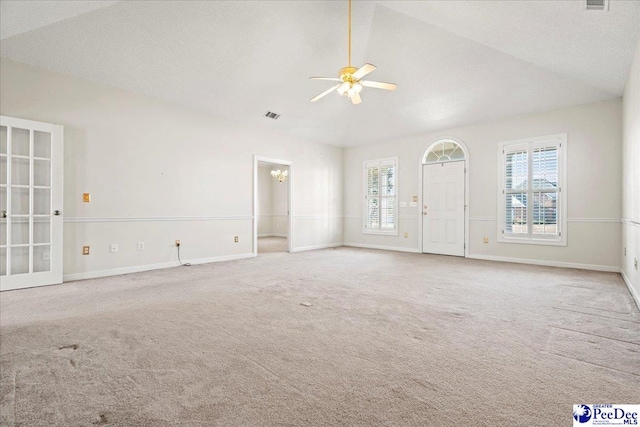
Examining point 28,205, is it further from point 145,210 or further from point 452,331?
point 452,331

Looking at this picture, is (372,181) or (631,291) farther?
(372,181)

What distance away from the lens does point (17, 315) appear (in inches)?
115

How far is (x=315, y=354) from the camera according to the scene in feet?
6.88

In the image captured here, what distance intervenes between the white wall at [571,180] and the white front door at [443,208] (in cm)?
21

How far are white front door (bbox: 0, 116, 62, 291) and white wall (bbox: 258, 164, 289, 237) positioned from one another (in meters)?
7.68

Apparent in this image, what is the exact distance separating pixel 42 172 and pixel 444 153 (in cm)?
710

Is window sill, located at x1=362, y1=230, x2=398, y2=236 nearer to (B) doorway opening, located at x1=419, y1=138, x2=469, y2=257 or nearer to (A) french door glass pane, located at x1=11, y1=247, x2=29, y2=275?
(B) doorway opening, located at x1=419, y1=138, x2=469, y2=257

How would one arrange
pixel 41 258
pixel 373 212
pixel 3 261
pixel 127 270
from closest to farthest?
pixel 3 261, pixel 41 258, pixel 127 270, pixel 373 212

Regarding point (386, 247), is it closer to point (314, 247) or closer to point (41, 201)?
point (314, 247)

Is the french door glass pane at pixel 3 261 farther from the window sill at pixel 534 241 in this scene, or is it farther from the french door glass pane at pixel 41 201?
the window sill at pixel 534 241

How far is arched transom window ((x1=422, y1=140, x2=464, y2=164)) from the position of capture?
6.73 meters

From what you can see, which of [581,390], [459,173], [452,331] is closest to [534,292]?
[452,331]

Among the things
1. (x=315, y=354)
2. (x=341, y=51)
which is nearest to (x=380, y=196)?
(x=341, y=51)

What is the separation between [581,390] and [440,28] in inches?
169
